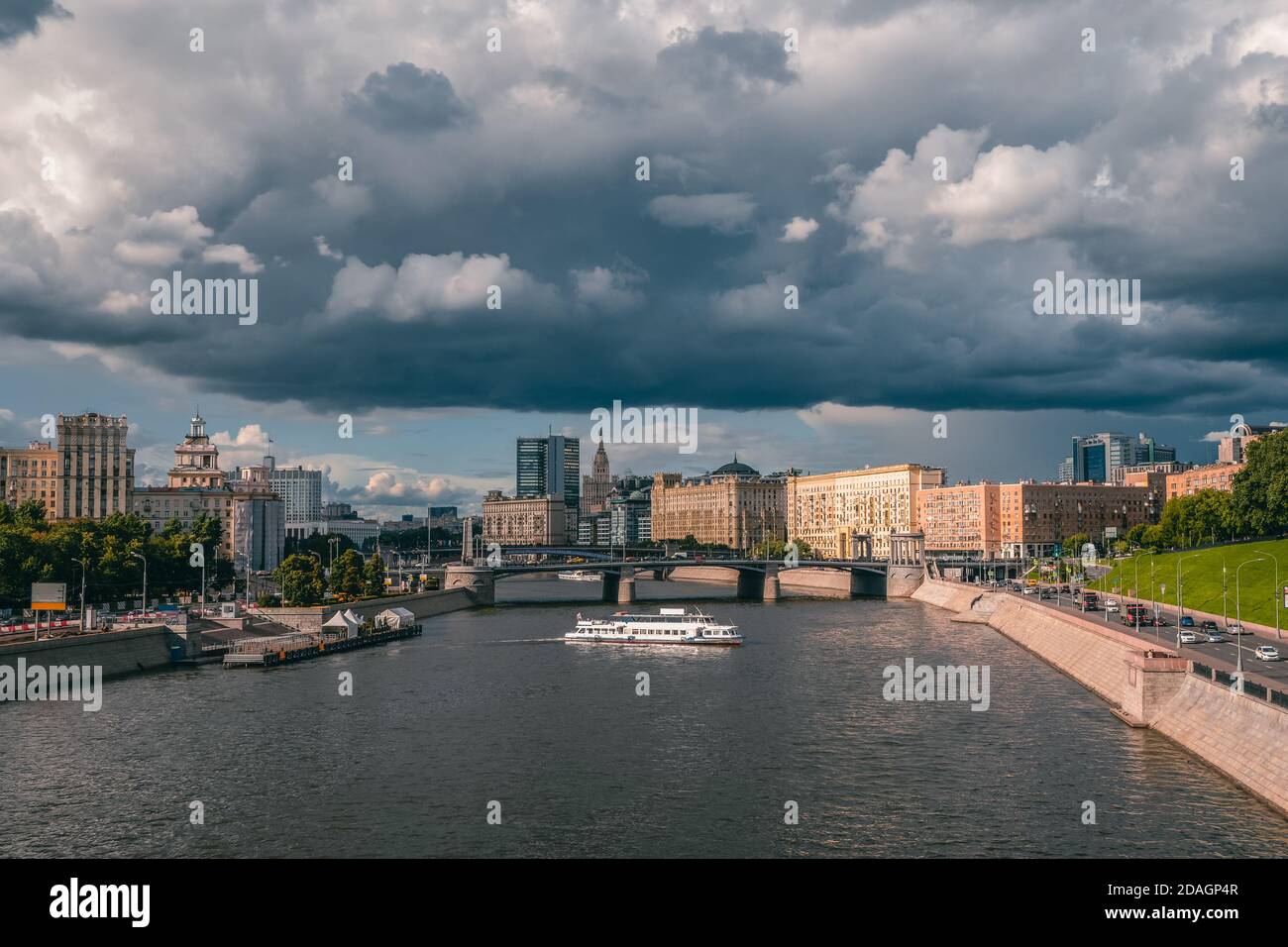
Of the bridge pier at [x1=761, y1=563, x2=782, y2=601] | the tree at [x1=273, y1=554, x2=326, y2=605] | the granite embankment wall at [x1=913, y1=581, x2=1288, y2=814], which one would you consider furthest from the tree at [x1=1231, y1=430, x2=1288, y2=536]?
the tree at [x1=273, y1=554, x2=326, y2=605]

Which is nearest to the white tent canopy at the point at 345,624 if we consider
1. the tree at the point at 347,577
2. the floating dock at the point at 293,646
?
the floating dock at the point at 293,646

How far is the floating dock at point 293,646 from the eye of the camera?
7900cm

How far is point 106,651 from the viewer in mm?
71000

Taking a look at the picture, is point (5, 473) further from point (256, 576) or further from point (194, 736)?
point (194, 736)

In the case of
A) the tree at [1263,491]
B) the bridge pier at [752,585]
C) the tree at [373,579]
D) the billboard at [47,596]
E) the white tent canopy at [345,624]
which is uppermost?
the tree at [1263,491]

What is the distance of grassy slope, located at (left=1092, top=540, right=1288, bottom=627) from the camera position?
84812 mm

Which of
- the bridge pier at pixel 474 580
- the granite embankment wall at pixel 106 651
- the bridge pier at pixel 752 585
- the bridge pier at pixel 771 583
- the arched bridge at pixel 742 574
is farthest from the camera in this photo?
the bridge pier at pixel 752 585

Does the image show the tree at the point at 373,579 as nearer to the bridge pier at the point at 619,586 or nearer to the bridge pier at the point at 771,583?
the bridge pier at the point at 619,586

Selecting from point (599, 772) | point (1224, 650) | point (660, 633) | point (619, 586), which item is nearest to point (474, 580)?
point (619, 586)

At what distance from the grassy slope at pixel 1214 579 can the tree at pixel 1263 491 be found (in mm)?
15067

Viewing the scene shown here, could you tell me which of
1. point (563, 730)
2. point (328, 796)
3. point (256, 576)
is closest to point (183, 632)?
point (563, 730)
